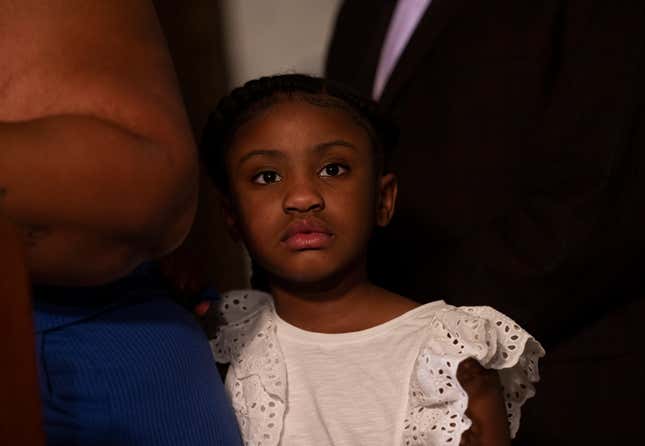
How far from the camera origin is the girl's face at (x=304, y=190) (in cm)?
106

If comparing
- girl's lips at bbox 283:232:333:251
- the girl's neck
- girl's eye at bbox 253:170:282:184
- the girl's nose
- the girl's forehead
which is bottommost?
the girl's neck

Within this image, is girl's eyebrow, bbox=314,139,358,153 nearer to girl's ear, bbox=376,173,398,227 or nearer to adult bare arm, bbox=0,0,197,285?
girl's ear, bbox=376,173,398,227

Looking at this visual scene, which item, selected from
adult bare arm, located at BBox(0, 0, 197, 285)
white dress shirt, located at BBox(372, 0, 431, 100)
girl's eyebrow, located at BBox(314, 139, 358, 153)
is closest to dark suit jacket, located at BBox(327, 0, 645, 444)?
white dress shirt, located at BBox(372, 0, 431, 100)

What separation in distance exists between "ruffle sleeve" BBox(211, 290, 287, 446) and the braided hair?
17 cm

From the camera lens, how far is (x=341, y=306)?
1.13 meters

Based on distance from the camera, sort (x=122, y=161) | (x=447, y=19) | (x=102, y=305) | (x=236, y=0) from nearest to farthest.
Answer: (x=122, y=161)
(x=102, y=305)
(x=447, y=19)
(x=236, y=0)

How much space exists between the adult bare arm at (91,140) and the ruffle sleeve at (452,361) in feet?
1.27

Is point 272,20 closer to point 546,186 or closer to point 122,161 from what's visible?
point 546,186

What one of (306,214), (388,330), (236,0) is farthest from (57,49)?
(236,0)

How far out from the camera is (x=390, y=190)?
1.22 m

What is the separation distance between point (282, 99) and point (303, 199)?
0.17 m

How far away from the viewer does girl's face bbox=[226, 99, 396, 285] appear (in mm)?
1062

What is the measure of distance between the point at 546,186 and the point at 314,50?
94 cm

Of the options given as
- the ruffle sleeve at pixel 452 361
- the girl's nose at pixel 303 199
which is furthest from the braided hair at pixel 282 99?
the ruffle sleeve at pixel 452 361
